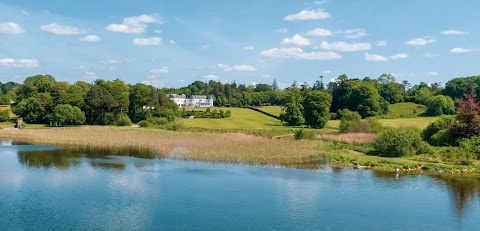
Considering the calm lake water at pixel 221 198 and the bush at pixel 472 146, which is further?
the bush at pixel 472 146

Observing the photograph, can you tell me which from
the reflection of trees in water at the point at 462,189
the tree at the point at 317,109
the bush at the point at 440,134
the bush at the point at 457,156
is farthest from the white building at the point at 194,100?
the reflection of trees in water at the point at 462,189

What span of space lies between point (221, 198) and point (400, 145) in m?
27.3

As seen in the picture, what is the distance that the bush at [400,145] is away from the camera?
5150 centimetres

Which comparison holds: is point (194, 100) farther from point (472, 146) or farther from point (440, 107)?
point (472, 146)

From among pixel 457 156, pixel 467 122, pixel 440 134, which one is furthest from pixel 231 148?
pixel 467 122

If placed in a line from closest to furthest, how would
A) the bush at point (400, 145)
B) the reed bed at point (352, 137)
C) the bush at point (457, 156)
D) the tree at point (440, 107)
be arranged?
the bush at point (457, 156) < the bush at point (400, 145) < the reed bed at point (352, 137) < the tree at point (440, 107)

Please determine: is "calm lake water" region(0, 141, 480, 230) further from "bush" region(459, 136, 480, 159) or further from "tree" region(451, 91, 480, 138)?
"tree" region(451, 91, 480, 138)

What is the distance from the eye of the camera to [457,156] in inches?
1932

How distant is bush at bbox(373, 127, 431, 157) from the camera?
5150 cm

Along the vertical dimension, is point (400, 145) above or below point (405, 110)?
below

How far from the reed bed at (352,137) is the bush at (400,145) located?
31.0 feet

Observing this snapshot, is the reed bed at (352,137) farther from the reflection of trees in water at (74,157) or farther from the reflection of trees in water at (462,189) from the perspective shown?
the reflection of trees in water at (74,157)

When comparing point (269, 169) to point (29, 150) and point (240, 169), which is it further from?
point (29, 150)

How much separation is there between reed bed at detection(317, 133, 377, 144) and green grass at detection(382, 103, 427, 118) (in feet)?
147
